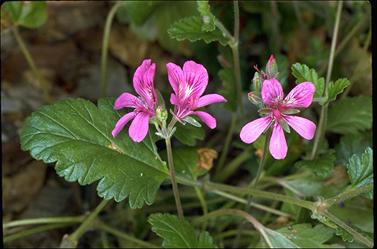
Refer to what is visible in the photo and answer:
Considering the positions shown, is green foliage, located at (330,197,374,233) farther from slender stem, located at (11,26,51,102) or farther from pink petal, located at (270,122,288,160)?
slender stem, located at (11,26,51,102)

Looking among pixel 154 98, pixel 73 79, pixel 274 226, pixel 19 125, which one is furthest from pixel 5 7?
pixel 274 226

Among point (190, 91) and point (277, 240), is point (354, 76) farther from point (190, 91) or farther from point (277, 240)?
point (190, 91)

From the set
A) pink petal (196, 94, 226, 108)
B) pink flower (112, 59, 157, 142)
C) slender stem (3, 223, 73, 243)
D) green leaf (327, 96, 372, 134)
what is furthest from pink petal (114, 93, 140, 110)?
green leaf (327, 96, 372, 134)

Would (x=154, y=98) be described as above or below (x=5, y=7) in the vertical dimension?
below

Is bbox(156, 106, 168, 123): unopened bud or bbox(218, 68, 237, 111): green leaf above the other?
bbox(218, 68, 237, 111): green leaf

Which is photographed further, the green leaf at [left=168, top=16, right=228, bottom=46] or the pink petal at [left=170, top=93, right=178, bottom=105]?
the green leaf at [left=168, top=16, right=228, bottom=46]

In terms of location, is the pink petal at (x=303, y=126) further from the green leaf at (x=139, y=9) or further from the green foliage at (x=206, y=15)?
the green leaf at (x=139, y=9)

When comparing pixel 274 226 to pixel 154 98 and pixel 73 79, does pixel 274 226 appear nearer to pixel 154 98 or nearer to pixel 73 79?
pixel 154 98
